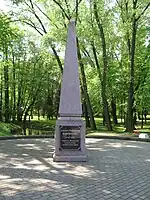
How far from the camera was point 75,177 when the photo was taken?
23.4ft

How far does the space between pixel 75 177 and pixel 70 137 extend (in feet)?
8.03

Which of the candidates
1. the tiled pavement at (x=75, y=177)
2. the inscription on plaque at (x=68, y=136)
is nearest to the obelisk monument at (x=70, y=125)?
the inscription on plaque at (x=68, y=136)

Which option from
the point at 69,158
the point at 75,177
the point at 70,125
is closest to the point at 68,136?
the point at 70,125

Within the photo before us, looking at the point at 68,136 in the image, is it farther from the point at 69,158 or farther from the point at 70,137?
the point at 69,158

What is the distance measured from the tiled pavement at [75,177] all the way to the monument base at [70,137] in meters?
0.49

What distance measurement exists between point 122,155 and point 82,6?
15275 millimetres

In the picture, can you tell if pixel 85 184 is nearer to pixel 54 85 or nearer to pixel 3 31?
pixel 3 31

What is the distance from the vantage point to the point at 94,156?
1031 cm

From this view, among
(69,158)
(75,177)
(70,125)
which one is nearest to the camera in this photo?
(75,177)

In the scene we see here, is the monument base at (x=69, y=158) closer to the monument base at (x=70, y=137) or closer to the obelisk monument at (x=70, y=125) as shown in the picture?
the obelisk monument at (x=70, y=125)

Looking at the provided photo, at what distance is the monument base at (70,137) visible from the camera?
9.46m

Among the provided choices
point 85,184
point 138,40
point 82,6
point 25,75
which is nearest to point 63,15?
point 82,6

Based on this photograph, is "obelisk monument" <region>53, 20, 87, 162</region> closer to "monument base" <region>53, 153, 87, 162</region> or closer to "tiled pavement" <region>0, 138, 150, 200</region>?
"monument base" <region>53, 153, 87, 162</region>

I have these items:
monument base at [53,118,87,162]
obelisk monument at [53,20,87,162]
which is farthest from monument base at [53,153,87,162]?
monument base at [53,118,87,162]
